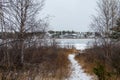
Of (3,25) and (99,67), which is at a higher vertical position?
(3,25)

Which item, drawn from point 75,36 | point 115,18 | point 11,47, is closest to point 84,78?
point 11,47

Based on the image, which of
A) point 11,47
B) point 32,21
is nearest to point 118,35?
point 32,21

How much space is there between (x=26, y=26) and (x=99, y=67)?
377 inches

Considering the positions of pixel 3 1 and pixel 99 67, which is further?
pixel 99 67

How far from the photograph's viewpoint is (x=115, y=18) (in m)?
23.4

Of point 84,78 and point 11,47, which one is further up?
point 11,47

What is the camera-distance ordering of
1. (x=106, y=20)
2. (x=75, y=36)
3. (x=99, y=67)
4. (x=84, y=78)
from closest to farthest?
(x=99, y=67) → (x=84, y=78) → (x=106, y=20) → (x=75, y=36)

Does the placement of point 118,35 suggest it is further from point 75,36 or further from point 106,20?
point 75,36

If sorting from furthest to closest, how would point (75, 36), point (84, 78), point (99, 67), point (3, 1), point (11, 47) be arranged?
point (75, 36), point (84, 78), point (99, 67), point (11, 47), point (3, 1)

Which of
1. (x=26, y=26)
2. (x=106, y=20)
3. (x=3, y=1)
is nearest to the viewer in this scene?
(x=3, y=1)

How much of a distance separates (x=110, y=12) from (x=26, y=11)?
27.1ft

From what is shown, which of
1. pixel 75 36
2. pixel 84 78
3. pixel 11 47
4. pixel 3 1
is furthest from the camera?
pixel 75 36

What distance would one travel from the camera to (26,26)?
1791 cm

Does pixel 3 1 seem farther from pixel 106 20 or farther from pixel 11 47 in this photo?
pixel 106 20
